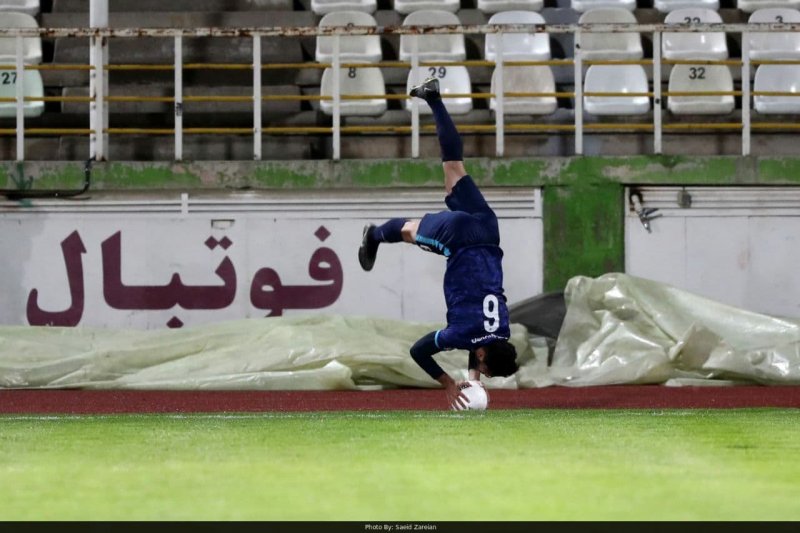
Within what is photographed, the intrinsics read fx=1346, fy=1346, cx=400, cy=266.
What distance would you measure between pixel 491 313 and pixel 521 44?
598 cm

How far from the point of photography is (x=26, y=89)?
44.8 feet

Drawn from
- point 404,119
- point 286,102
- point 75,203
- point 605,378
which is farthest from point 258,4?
point 605,378

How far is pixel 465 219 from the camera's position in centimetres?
858

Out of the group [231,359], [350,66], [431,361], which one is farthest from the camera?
[350,66]

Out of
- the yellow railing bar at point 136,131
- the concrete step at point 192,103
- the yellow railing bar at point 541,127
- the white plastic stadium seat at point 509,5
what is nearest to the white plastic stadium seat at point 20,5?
the concrete step at point 192,103

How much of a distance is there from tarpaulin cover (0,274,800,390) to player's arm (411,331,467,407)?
5.73 ft

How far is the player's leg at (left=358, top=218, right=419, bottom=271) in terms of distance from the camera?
877 cm

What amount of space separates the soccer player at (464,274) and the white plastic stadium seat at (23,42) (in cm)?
670

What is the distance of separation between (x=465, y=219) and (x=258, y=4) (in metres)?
6.91

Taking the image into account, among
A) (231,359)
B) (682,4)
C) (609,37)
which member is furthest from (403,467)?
(682,4)

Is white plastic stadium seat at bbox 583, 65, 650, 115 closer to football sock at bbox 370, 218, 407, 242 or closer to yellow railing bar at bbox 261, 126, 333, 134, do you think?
yellow railing bar at bbox 261, 126, 333, 134

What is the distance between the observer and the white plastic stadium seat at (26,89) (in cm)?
1330

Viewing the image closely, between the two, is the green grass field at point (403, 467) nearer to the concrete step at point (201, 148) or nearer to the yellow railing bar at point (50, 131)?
the yellow railing bar at point (50, 131)

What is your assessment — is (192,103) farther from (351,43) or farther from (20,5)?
(20,5)
